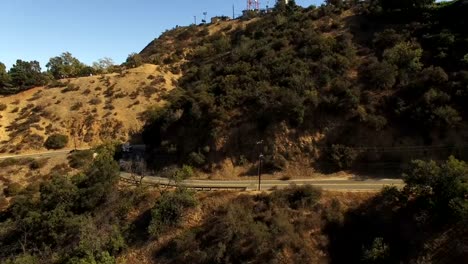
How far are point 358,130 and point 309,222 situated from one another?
50.1 feet

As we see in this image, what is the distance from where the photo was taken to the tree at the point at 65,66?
9585cm

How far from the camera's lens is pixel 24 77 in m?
83.7

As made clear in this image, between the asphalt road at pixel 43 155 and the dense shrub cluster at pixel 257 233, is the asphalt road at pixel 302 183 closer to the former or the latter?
the dense shrub cluster at pixel 257 233

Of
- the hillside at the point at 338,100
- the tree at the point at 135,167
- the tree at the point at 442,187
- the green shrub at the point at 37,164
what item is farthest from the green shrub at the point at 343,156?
the green shrub at the point at 37,164

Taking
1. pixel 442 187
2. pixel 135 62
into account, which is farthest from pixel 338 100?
pixel 135 62

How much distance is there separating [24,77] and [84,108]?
19756 millimetres

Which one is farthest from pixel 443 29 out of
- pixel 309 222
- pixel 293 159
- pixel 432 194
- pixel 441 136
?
pixel 309 222

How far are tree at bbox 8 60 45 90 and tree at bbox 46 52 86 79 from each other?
7119 millimetres

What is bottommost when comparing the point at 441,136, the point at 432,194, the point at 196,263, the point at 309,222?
the point at 196,263

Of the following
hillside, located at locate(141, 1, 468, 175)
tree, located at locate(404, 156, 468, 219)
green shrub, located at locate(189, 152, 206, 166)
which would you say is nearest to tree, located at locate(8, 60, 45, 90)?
hillside, located at locate(141, 1, 468, 175)

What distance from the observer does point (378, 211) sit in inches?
1320

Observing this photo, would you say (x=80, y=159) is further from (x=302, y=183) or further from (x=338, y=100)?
Answer: (x=338, y=100)

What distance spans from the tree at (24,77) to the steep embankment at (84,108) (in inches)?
68.4

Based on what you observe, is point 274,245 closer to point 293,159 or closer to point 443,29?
point 293,159
